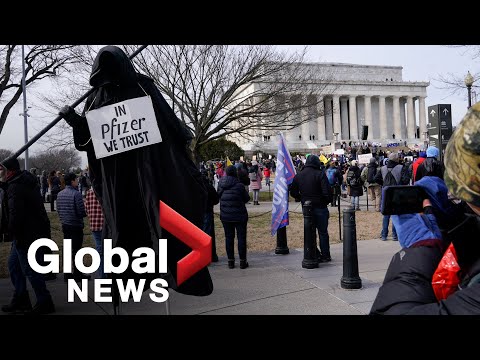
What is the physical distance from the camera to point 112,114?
3170 mm

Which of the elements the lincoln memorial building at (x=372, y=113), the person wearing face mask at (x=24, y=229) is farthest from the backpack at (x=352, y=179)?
the lincoln memorial building at (x=372, y=113)

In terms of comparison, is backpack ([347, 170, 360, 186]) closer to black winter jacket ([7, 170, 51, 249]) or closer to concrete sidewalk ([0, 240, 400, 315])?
concrete sidewalk ([0, 240, 400, 315])

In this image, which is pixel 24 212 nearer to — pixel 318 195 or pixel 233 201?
pixel 233 201

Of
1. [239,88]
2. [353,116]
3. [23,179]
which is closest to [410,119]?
[353,116]

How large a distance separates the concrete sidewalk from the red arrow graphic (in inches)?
77.5

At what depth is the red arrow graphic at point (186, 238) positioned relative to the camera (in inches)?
124

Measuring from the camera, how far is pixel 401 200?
4.34 ft

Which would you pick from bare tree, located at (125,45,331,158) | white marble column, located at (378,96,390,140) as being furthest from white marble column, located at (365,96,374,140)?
bare tree, located at (125,45,331,158)

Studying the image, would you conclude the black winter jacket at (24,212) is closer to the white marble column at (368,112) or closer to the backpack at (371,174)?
the backpack at (371,174)

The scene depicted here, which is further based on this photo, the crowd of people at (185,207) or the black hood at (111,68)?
the black hood at (111,68)

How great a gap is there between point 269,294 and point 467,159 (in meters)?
4.90

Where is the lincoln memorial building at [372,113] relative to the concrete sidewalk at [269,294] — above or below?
above

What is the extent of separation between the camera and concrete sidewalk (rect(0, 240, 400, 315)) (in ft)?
16.7

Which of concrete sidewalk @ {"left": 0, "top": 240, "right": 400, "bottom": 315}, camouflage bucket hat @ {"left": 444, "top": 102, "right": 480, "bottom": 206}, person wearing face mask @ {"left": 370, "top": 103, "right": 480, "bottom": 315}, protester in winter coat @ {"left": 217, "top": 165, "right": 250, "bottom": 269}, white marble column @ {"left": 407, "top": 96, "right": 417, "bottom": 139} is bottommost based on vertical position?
concrete sidewalk @ {"left": 0, "top": 240, "right": 400, "bottom": 315}
